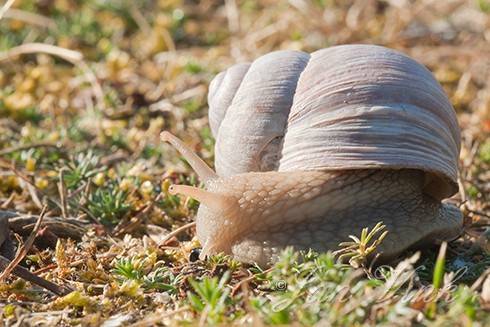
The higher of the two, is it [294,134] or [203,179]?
[294,134]

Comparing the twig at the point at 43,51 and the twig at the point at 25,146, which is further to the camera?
the twig at the point at 43,51

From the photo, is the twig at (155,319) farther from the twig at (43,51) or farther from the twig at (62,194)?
the twig at (43,51)

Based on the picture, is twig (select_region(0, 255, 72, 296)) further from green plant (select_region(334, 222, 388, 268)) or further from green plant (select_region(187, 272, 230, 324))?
green plant (select_region(334, 222, 388, 268))

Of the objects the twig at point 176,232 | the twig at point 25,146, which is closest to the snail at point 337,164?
the twig at point 176,232

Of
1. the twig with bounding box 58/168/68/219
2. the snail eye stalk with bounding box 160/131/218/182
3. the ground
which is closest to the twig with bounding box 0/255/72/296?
the ground

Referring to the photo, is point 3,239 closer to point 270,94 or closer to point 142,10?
point 270,94

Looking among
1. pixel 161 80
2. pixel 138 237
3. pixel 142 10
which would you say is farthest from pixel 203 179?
pixel 142 10

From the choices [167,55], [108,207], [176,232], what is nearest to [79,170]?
[108,207]
